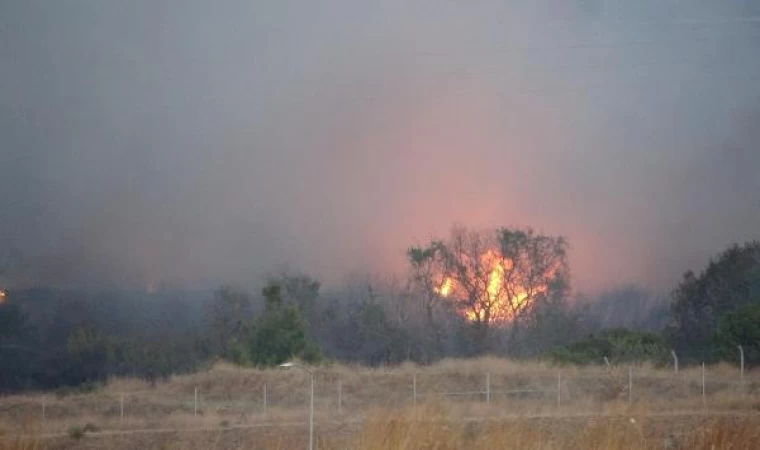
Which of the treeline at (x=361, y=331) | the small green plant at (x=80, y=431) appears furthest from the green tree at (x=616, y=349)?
the small green plant at (x=80, y=431)

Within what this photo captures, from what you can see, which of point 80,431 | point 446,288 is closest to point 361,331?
point 446,288

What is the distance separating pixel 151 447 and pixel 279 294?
3219 centimetres

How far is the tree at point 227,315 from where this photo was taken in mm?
59031

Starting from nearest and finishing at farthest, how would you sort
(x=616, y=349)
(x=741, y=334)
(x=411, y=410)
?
(x=411, y=410) < (x=741, y=334) < (x=616, y=349)

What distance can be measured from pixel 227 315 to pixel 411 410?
5441cm

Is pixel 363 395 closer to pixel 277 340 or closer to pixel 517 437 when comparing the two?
pixel 277 340

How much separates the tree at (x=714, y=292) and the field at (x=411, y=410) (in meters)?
16.6

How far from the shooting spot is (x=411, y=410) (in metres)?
10.0

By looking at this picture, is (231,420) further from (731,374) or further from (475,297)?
(475,297)

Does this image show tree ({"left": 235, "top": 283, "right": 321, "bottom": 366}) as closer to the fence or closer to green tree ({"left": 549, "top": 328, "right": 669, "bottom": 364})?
the fence

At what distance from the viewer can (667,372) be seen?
118 feet

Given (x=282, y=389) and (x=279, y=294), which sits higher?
(x=279, y=294)

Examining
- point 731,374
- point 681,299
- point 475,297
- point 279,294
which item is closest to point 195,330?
point 279,294

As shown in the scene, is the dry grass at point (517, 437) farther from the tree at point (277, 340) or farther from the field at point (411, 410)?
the tree at point (277, 340)
